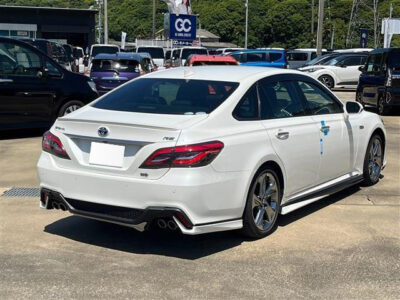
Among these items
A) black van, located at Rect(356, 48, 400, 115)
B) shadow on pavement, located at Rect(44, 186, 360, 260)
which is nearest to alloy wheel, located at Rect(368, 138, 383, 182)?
shadow on pavement, located at Rect(44, 186, 360, 260)

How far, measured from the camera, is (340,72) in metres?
24.0

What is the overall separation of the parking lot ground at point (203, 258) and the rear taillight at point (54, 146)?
2.52 ft

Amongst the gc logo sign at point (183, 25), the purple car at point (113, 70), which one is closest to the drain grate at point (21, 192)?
the purple car at point (113, 70)

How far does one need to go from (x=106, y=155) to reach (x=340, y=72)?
21211 mm

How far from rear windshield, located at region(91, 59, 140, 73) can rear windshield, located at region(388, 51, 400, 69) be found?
20.9ft

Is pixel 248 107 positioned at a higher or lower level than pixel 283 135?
higher

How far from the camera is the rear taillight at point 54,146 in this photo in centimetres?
444

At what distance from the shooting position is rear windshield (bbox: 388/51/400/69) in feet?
43.9

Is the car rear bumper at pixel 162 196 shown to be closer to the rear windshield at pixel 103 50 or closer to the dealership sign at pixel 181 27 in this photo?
the dealership sign at pixel 181 27

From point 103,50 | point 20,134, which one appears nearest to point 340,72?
point 103,50

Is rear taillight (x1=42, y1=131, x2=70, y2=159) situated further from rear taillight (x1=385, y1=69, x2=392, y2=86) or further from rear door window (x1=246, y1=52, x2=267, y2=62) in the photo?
rear door window (x1=246, y1=52, x2=267, y2=62)

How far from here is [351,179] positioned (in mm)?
6062

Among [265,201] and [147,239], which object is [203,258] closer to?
[147,239]

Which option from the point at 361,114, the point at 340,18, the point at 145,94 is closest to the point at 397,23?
the point at 361,114
